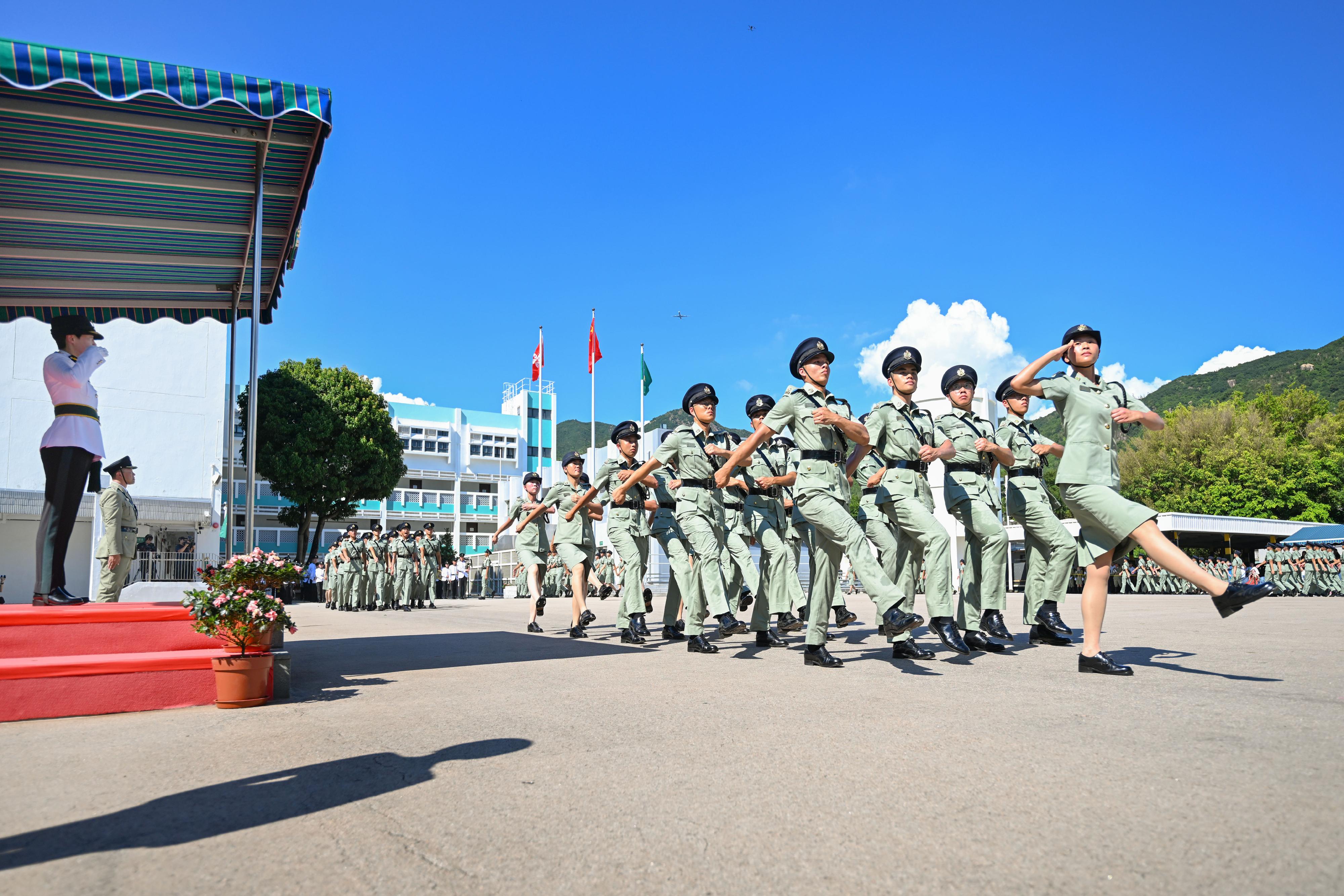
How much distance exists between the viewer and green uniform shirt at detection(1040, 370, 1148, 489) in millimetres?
5902

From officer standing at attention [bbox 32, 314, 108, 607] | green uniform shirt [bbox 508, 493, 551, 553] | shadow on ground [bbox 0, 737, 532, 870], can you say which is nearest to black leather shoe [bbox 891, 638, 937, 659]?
shadow on ground [bbox 0, 737, 532, 870]

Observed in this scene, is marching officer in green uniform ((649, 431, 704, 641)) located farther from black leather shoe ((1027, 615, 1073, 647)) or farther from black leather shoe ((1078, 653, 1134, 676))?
black leather shoe ((1078, 653, 1134, 676))

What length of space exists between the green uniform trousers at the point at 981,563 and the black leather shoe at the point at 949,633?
2.59 feet

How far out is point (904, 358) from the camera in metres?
7.00

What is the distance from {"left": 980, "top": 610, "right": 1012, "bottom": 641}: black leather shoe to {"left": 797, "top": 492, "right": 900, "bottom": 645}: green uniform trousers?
5.49ft

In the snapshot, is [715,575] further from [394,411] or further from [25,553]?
[394,411]

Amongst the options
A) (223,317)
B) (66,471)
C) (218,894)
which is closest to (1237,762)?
(218,894)

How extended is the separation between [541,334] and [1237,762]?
4127cm

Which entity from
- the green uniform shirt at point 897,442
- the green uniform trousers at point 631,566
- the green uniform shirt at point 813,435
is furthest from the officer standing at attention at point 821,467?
the green uniform trousers at point 631,566

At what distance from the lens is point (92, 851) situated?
2545mm

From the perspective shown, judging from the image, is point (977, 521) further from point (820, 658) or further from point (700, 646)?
point (700, 646)

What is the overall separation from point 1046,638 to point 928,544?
2043 millimetres

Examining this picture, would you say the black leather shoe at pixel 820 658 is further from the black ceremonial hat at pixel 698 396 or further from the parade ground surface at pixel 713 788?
the black ceremonial hat at pixel 698 396

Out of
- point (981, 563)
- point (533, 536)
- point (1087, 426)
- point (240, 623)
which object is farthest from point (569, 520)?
point (1087, 426)
